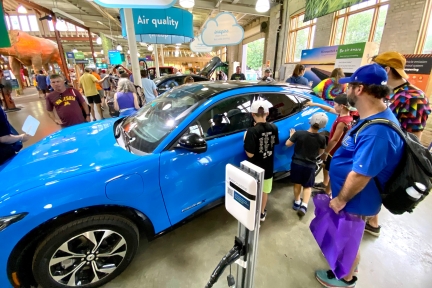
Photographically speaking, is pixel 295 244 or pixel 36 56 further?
pixel 36 56

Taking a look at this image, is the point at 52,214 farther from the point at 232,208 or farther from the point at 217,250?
the point at 217,250

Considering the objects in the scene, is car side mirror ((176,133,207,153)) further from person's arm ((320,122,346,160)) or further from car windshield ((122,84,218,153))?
person's arm ((320,122,346,160))

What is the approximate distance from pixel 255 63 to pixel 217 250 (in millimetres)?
20354

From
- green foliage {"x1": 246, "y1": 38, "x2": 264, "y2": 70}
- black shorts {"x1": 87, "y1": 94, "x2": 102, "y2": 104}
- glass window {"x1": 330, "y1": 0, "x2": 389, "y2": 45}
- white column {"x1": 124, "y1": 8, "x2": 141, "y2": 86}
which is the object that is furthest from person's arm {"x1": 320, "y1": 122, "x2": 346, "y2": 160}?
green foliage {"x1": 246, "y1": 38, "x2": 264, "y2": 70}

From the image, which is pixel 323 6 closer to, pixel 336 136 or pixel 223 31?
pixel 223 31

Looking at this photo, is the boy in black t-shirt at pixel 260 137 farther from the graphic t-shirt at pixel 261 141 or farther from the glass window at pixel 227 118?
the glass window at pixel 227 118

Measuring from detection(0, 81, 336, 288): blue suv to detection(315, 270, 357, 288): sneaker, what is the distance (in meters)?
1.04

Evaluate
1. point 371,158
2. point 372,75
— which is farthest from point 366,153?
point 372,75

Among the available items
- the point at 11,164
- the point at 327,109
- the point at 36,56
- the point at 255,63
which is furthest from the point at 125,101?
the point at 255,63

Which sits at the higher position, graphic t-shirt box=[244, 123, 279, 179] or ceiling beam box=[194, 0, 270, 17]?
ceiling beam box=[194, 0, 270, 17]

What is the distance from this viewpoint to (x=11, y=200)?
1.21 m

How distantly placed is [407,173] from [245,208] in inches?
36.9

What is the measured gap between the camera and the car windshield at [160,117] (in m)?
1.78

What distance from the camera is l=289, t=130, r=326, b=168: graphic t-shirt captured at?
2.12m
